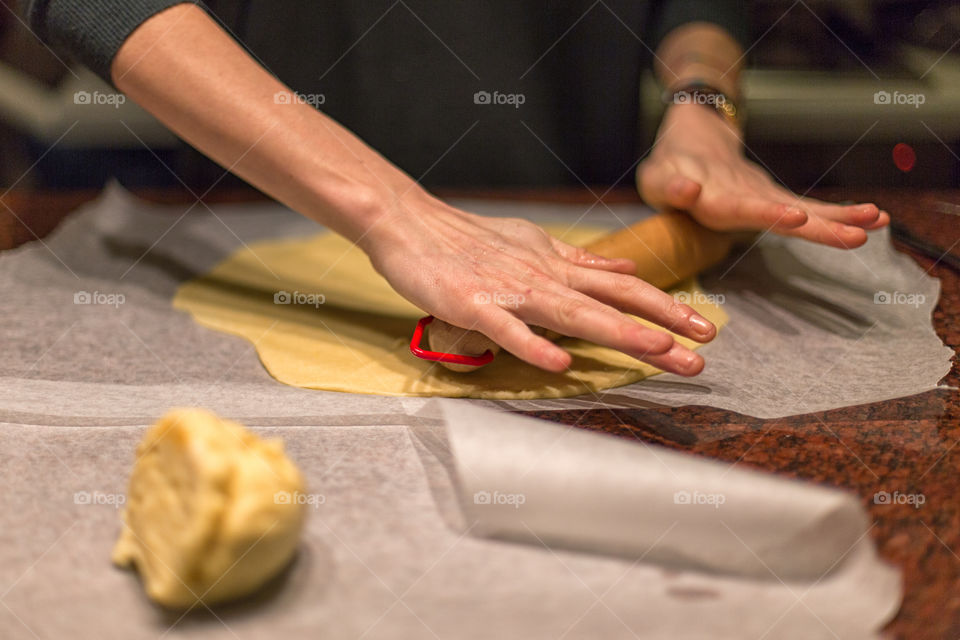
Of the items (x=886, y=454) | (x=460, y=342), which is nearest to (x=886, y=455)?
(x=886, y=454)

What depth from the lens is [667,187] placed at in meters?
1.15

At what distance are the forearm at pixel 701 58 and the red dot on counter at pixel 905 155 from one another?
1.38 metres

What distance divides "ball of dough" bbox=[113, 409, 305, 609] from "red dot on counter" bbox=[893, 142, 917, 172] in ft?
8.56

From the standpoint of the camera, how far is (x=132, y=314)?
1142 millimetres

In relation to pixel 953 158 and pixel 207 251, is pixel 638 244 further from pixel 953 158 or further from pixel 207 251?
pixel 953 158

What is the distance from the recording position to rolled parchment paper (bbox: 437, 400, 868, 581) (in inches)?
23.3

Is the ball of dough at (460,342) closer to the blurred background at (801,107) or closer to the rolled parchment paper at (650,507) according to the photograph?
the rolled parchment paper at (650,507)

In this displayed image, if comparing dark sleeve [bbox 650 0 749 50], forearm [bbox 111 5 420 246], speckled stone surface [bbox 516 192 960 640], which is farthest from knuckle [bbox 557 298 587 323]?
dark sleeve [bbox 650 0 749 50]

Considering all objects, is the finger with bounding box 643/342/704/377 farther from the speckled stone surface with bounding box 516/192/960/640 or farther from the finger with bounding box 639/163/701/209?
the finger with bounding box 639/163/701/209

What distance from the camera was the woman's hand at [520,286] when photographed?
0.80 m

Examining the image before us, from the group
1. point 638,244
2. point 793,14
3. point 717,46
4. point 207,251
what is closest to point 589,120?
point 717,46

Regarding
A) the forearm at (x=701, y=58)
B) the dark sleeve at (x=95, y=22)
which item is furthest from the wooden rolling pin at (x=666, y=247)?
the dark sleeve at (x=95, y=22)

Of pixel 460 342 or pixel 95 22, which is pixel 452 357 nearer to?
pixel 460 342

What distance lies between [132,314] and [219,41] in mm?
401
